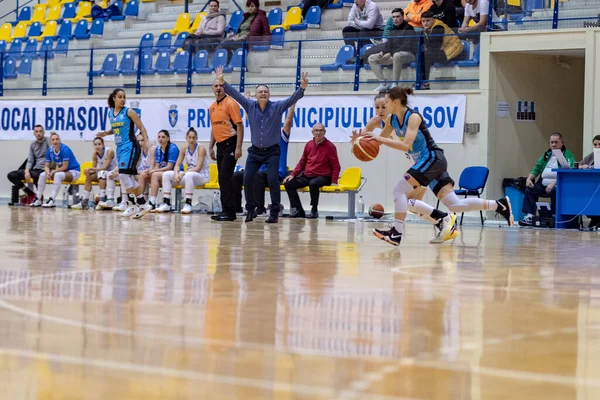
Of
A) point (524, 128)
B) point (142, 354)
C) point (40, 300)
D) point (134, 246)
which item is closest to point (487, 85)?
point (524, 128)

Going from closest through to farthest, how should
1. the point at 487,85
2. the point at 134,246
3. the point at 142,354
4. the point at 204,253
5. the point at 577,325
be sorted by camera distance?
the point at 142,354 < the point at 577,325 < the point at 204,253 < the point at 134,246 < the point at 487,85

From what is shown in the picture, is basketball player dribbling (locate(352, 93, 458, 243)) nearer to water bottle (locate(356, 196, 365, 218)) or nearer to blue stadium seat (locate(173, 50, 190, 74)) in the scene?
water bottle (locate(356, 196, 365, 218))

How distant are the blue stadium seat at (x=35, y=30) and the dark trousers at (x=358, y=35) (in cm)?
1073

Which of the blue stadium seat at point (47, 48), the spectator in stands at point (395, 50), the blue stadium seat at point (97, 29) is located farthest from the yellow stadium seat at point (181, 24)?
the spectator in stands at point (395, 50)

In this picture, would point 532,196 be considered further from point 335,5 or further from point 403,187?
point 335,5

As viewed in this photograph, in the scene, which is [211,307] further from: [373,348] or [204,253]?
[204,253]

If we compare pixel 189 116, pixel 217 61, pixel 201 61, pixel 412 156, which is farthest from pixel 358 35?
pixel 412 156

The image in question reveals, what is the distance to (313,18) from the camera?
20.9m

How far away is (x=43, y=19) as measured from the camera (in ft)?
90.0

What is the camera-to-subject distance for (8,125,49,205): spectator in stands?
66.0 ft

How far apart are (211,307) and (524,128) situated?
13.4 m

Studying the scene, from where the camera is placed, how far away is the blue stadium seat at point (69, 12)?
87.8 feet

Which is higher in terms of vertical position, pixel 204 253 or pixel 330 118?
pixel 330 118

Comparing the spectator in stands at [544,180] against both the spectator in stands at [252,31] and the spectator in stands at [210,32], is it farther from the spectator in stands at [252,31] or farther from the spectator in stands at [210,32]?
the spectator in stands at [210,32]
